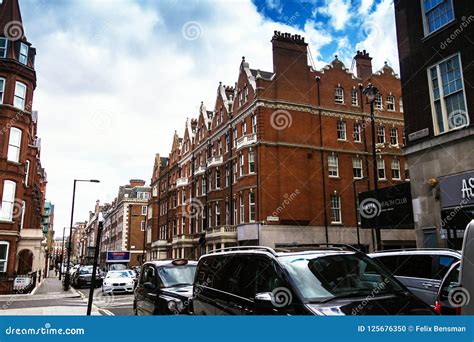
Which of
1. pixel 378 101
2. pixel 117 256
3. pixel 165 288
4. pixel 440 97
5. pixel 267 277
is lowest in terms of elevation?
pixel 117 256

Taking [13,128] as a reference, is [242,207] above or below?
below

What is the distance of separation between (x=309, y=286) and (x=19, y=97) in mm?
28936

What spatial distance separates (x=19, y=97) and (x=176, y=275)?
23.8 m

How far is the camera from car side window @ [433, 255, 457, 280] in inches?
306

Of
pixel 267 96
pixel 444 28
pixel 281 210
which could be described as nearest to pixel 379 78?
pixel 267 96

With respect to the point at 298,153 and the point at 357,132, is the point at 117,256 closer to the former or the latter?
the point at 298,153

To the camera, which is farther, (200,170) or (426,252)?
(200,170)

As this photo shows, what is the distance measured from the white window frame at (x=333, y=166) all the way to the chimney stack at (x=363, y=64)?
953 centimetres

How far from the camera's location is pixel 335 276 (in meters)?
4.70

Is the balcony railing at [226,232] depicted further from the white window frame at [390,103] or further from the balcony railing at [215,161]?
the white window frame at [390,103]

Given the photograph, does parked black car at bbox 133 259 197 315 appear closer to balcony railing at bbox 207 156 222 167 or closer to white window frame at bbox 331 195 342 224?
white window frame at bbox 331 195 342 224

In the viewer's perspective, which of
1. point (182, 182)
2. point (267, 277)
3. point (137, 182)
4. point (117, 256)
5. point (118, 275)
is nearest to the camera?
point (267, 277)

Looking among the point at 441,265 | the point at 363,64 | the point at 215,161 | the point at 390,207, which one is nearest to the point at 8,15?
the point at 215,161

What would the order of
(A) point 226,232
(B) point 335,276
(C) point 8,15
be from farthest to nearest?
(A) point 226,232 → (C) point 8,15 → (B) point 335,276
